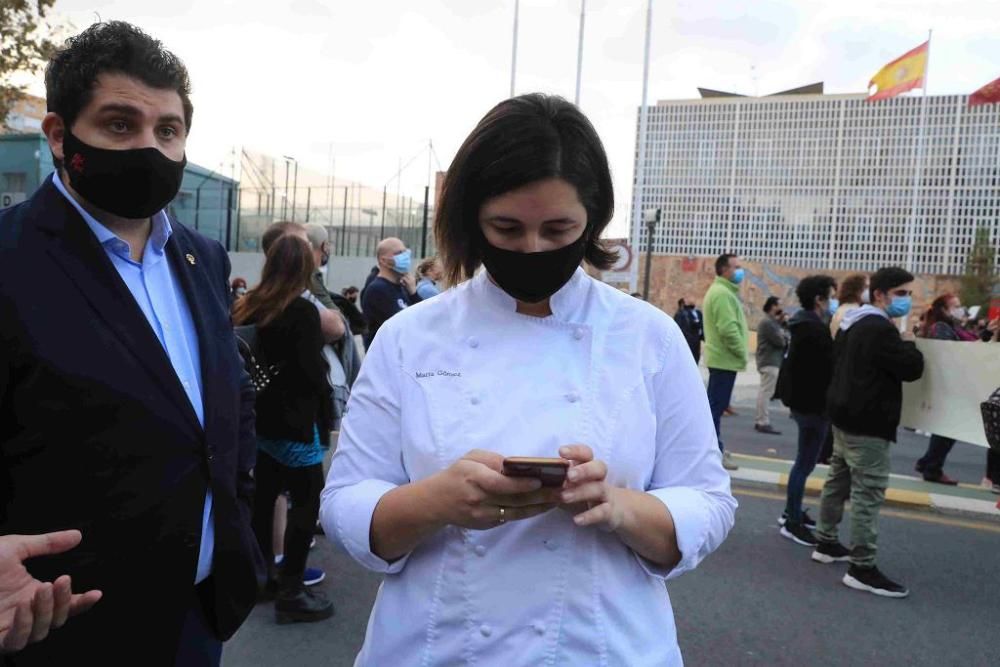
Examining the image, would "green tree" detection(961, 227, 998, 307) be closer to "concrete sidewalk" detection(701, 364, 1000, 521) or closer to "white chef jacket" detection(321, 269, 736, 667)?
"concrete sidewalk" detection(701, 364, 1000, 521)

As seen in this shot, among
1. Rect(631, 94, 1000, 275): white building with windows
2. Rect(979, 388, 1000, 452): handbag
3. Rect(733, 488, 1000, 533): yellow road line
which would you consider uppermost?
Rect(631, 94, 1000, 275): white building with windows

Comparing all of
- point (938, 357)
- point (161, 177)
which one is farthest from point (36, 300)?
point (938, 357)

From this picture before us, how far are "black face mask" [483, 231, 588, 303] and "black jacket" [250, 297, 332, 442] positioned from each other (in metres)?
2.54

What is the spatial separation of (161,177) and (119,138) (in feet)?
0.40

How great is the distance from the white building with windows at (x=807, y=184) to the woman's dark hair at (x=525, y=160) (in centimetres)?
9914

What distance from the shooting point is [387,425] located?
1.42 m

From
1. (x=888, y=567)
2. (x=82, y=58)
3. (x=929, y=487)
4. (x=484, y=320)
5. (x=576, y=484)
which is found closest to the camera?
Result: (x=576, y=484)

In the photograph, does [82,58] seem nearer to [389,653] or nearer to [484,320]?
[484,320]

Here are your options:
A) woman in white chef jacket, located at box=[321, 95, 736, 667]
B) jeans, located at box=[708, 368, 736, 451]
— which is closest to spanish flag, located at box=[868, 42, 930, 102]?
jeans, located at box=[708, 368, 736, 451]

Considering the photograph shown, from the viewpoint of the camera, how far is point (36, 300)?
1.52m

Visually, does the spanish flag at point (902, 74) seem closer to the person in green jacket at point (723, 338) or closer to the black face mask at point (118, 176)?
the person in green jacket at point (723, 338)

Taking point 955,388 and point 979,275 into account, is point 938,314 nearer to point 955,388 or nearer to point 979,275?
point 955,388

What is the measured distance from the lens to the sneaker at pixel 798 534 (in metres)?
5.38

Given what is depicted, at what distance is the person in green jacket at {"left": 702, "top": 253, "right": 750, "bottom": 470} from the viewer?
24.2ft
